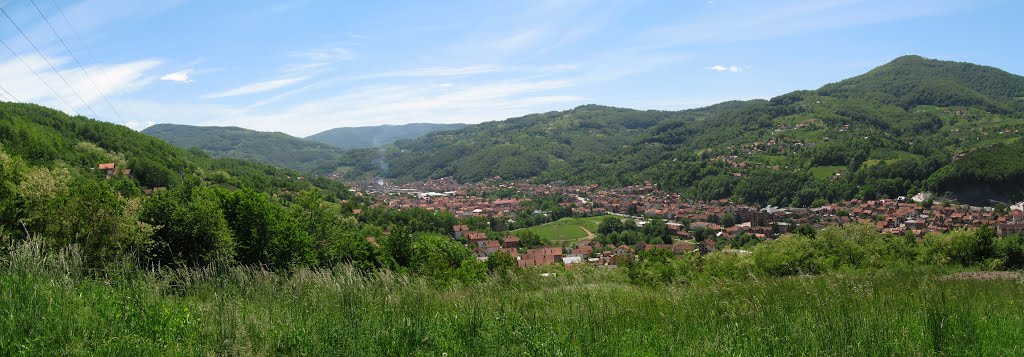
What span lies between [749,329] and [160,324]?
140 inches

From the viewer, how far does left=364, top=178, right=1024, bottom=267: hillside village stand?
42.9 m

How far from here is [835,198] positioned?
71250 millimetres

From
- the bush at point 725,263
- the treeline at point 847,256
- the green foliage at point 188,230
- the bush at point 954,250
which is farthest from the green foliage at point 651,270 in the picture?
the green foliage at point 188,230

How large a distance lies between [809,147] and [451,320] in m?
106

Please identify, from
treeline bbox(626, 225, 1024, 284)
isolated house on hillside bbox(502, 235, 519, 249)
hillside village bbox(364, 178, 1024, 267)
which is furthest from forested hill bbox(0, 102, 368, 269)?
isolated house on hillside bbox(502, 235, 519, 249)

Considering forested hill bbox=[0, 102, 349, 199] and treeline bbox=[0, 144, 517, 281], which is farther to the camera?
forested hill bbox=[0, 102, 349, 199]

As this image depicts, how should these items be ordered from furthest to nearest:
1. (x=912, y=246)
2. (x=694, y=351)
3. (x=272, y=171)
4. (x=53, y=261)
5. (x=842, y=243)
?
1. (x=272, y=171)
2. (x=912, y=246)
3. (x=842, y=243)
4. (x=53, y=261)
5. (x=694, y=351)

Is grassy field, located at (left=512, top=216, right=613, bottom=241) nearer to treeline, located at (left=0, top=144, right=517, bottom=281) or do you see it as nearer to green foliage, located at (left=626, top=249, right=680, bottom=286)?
treeline, located at (left=0, top=144, right=517, bottom=281)

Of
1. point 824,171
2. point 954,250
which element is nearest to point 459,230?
point 954,250

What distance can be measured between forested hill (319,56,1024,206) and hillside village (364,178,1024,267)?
5.84 meters

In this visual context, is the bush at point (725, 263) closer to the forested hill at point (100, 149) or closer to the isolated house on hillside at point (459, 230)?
the forested hill at point (100, 149)

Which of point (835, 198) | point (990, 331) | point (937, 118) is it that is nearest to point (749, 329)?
point (990, 331)

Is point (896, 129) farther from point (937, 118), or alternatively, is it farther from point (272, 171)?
point (272, 171)

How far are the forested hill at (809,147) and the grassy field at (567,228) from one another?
26.3 meters
